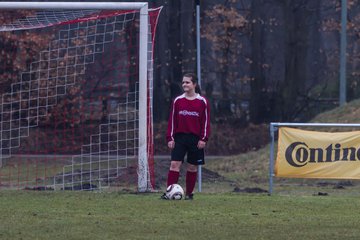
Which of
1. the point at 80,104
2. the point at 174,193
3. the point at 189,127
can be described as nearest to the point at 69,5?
the point at 189,127

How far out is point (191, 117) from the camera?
13.8 m

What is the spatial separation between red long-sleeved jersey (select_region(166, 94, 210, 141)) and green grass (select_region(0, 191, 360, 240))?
98 centimetres

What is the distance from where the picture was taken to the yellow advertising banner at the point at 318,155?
50.9 ft

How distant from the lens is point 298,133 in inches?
614

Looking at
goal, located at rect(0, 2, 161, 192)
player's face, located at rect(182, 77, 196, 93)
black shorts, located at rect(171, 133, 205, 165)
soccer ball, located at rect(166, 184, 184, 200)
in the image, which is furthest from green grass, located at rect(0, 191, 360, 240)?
goal, located at rect(0, 2, 161, 192)

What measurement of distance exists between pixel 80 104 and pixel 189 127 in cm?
783

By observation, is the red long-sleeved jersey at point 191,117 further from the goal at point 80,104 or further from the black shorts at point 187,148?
the goal at point 80,104

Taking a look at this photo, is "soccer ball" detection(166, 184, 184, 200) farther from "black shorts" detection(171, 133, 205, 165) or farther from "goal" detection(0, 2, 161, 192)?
"goal" detection(0, 2, 161, 192)

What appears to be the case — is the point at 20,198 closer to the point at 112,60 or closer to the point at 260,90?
the point at 112,60

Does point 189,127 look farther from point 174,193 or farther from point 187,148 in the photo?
point 174,193

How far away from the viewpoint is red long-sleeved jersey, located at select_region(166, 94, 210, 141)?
45.2 ft

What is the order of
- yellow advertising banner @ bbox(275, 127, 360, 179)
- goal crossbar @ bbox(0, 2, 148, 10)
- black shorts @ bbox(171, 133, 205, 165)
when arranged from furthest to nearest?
yellow advertising banner @ bbox(275, 127, 360, 179)
goal crossbar @ bbox(0, 2, 148, 10)
black shorts @ bbox(171, 133, 205, 165)

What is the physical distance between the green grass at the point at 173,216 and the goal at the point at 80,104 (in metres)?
1.92

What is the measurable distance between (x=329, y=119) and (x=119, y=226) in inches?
625
